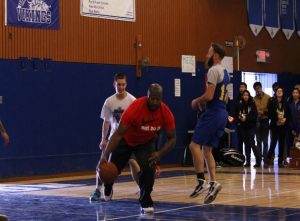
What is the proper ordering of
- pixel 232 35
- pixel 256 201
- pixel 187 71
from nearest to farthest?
1. pixel 256 201
2. pixel 187 71
3. pixel 232 35

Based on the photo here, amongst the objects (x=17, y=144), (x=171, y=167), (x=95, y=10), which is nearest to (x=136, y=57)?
(x=95, y=10)

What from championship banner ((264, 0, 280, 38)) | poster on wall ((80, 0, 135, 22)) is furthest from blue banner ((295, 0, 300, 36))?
poster on wall ((80, 0, 135, 22))

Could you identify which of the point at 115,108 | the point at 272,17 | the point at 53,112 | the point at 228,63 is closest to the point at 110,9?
the point at 53,112

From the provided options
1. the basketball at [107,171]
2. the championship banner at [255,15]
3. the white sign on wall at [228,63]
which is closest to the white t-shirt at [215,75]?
the basketball at [107,171]

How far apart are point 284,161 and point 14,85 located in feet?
23.9

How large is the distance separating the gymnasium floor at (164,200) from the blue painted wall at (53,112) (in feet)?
2.75

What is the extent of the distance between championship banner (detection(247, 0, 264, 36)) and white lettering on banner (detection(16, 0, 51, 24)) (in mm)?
Answer: 7410

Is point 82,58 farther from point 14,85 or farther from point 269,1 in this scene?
point 269,1

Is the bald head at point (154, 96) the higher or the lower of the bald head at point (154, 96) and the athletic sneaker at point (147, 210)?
the higher

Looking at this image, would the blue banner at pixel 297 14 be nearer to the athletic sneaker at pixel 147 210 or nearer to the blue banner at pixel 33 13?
the blue banner at pixel 33 13

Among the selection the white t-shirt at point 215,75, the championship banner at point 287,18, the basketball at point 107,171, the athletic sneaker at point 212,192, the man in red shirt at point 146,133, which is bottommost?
the athletic sneaker at point 212,192

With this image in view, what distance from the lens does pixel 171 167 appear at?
18125 mm

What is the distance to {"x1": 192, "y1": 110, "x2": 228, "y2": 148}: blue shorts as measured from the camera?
31.6 feet

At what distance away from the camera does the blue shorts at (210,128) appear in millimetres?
9641
